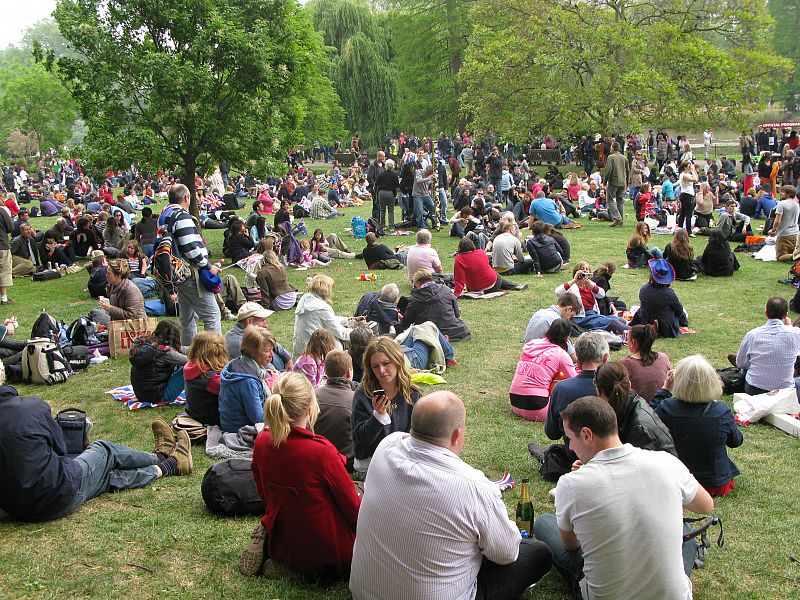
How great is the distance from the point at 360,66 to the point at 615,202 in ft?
80.6

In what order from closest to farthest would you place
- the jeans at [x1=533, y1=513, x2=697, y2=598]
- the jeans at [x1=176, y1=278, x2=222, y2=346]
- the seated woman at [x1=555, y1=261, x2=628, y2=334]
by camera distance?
the jeans at [x1=533, y1=513, x2=697, y2=598] < the jeans at [x1=176, y1=278, x2=222, y2=346] < the seated woman at [x1=555, y1=261, x2=628, y2=334]

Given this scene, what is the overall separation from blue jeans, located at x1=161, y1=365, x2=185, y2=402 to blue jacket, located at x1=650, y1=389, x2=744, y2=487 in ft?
15.5

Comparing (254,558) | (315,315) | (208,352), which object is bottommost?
(254,558)

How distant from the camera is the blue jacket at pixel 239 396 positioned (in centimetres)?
635


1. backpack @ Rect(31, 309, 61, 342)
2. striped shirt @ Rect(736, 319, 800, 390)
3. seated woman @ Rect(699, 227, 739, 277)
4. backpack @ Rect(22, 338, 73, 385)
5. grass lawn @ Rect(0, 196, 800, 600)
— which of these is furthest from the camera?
seated woman @ Rect(699, 227, 739, 277)

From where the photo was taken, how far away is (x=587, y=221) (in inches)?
816

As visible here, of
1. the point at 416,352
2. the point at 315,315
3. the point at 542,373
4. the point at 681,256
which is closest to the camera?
the point at 542,373

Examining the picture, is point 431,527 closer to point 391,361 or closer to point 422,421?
point 422,421

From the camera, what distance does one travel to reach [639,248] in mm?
14055

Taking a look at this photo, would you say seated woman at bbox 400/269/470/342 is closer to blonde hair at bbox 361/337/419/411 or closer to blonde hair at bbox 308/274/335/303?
blonde hair at bbox 308/274/335/303

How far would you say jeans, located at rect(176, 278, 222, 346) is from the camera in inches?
354

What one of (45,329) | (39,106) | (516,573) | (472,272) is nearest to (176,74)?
(45,329)

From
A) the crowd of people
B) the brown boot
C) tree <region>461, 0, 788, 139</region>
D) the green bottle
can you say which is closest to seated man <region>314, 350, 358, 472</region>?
the crowd of people

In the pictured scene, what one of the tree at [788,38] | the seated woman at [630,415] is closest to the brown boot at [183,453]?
the seated woman at [630,415]
